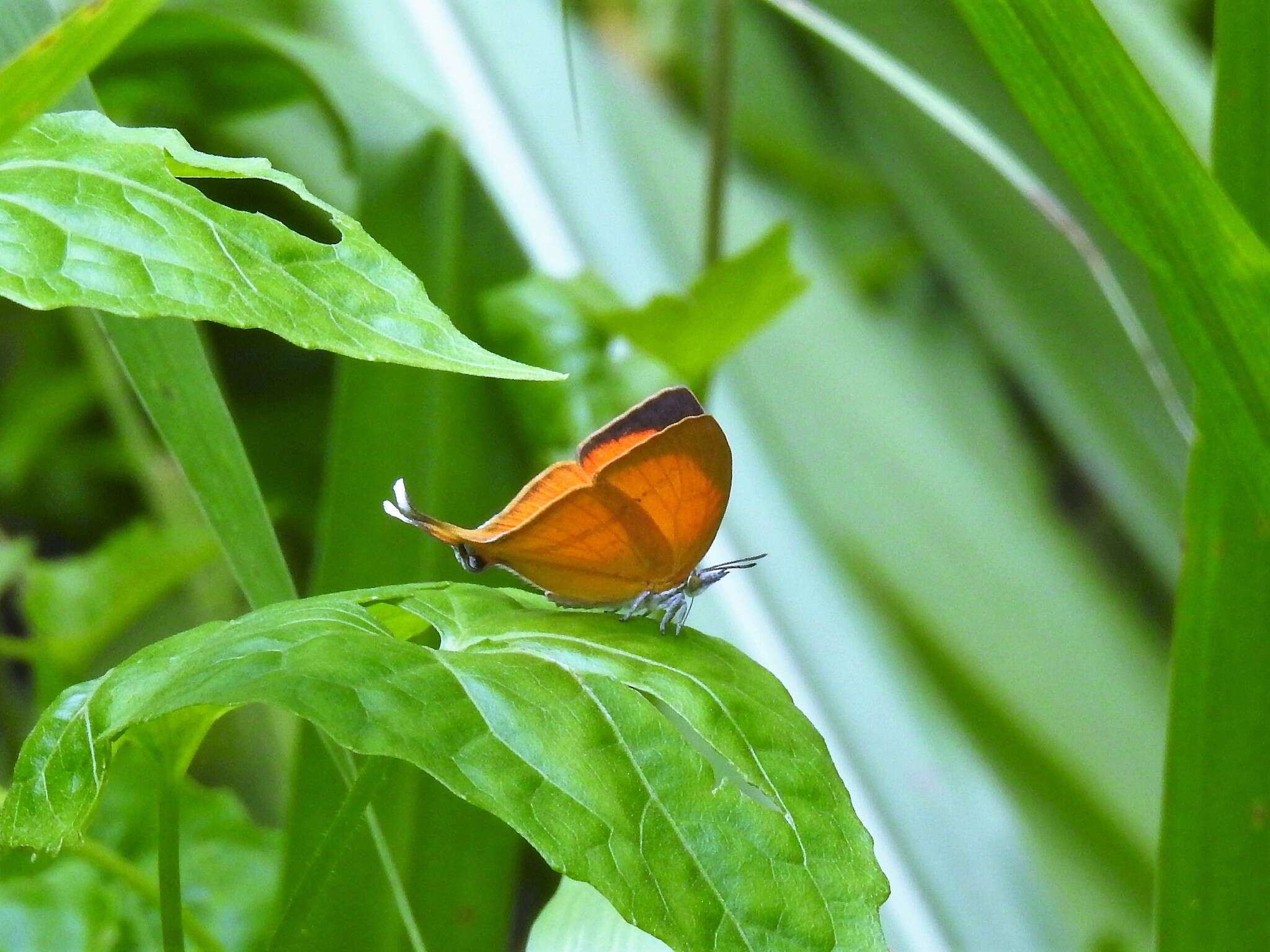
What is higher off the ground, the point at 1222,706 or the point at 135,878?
the point at 135,878

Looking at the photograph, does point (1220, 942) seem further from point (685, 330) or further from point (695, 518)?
point (685, 330)

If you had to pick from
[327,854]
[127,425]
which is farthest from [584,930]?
[127,425]

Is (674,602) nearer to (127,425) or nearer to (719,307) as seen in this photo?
(719,307)

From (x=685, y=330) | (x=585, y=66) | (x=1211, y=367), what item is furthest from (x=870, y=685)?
(x=585, y=66)

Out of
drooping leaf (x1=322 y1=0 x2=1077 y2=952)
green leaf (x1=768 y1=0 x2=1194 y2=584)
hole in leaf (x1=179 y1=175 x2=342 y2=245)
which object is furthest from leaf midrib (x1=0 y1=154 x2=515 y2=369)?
green leaf (x1=768 y1=0 x2=1194 y2=584)

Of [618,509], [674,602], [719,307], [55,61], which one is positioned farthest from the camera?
[719,307]
